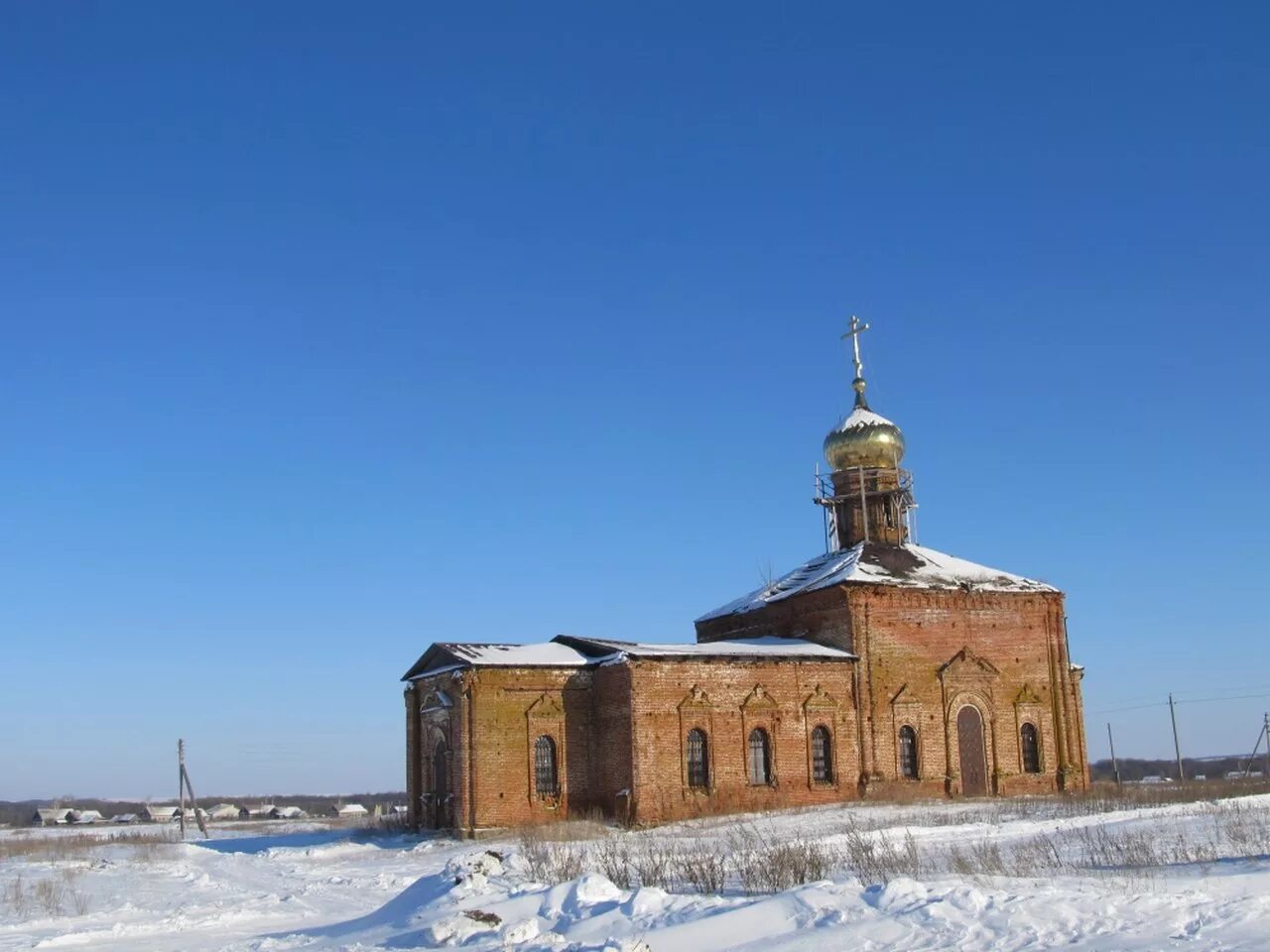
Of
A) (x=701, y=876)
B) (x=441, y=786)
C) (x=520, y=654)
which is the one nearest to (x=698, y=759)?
(x=520, y=654)

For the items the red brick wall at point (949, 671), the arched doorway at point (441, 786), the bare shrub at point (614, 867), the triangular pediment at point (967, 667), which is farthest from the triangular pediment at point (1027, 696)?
the bare shrub at point (614, 867)

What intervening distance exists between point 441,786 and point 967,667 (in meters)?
12.9

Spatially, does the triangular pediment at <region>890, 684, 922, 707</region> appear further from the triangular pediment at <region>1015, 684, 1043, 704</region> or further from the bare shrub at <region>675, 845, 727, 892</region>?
the bare shrub at <region>675, 845, 727, 892</region>

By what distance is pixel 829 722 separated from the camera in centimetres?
2880

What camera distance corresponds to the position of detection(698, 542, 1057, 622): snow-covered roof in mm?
30562

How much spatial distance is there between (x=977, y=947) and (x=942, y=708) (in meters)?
21.9

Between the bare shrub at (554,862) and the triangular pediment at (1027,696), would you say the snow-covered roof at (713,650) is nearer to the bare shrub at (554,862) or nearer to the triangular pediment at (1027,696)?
the triangular pediment at (1027,696)

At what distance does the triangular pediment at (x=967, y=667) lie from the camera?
3056cm

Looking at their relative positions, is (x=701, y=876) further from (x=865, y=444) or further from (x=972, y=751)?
(x=865, y=444)

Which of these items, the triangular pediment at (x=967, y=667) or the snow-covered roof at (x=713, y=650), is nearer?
the snow-covered roof at (x=713, y=650)

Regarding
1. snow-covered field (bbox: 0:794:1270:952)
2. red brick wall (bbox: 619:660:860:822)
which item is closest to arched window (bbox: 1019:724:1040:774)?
red brick wall (bbox: 619:660:860:822)

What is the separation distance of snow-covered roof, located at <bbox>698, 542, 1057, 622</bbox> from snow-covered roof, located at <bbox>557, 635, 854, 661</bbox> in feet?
5.65

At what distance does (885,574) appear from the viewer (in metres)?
30.7

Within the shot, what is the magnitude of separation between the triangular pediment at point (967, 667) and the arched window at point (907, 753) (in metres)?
1.63
